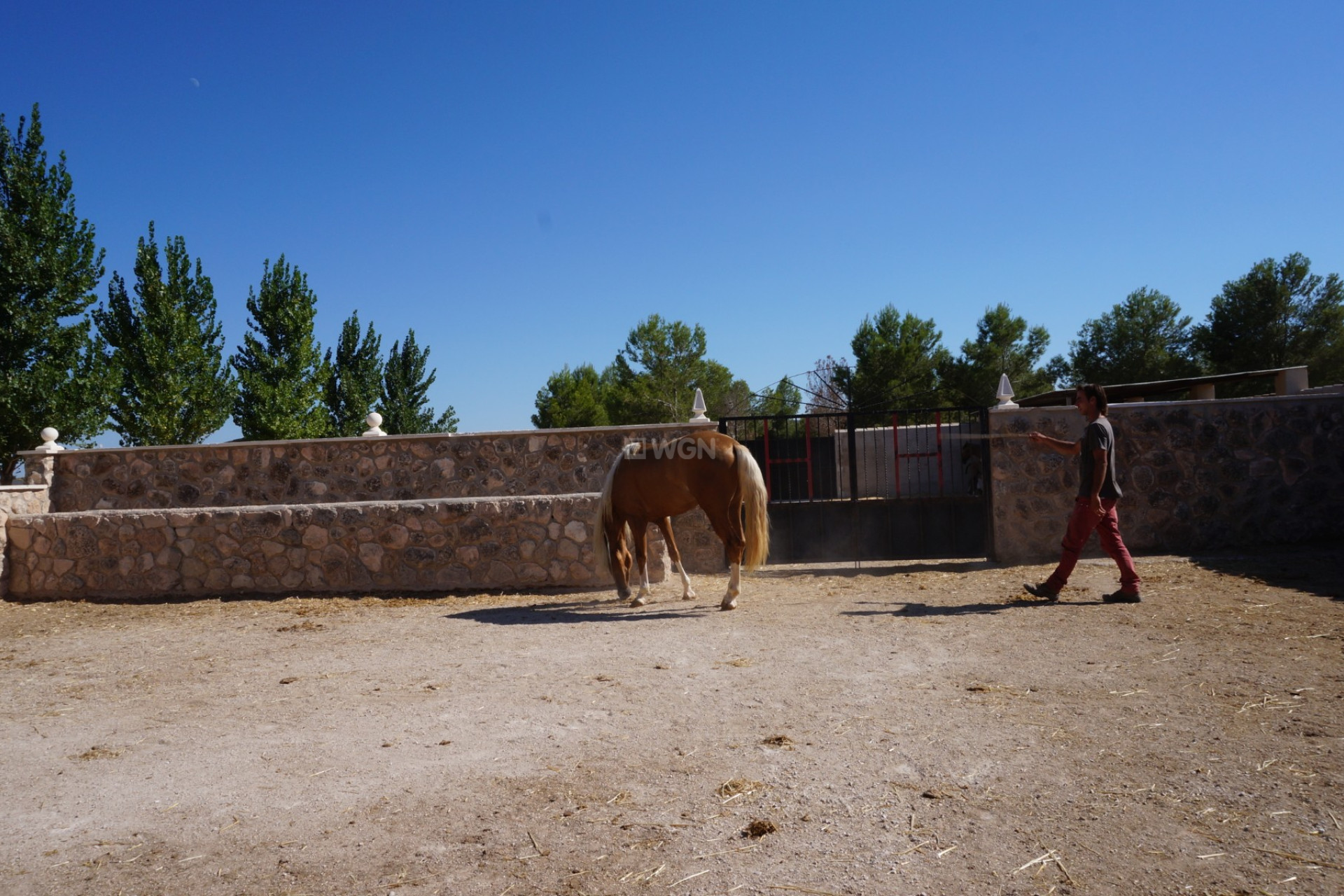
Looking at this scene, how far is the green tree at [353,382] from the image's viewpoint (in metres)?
31.3

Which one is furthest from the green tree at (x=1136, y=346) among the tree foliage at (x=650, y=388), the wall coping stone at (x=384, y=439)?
the wall coping stone at (x=384, y=439)

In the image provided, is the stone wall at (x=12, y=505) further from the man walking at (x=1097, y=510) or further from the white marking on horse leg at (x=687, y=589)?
the man walking at (x=1097, y=510)

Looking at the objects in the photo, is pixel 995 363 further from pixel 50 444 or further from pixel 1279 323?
pixel 50 444

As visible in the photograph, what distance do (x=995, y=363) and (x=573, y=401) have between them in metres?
24.9

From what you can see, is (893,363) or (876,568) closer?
(876,568)

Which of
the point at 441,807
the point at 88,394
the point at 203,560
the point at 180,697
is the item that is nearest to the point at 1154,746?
the point at 441,807

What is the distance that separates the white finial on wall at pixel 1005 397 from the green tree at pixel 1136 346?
92.9 feet

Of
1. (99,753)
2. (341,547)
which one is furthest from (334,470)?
(99,753)

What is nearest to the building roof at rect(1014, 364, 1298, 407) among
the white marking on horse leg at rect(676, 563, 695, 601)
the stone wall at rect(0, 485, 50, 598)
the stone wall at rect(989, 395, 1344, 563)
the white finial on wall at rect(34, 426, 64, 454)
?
the stone wall at rect(989, 395, 1344, 563)

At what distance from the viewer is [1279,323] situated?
A: 30.1 meters

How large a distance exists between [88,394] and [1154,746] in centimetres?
2030

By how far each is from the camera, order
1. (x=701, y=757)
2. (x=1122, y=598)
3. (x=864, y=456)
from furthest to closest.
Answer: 1. (x=864, y=456)
2. (x=1122, y=598)
3. (x=701, y=757)

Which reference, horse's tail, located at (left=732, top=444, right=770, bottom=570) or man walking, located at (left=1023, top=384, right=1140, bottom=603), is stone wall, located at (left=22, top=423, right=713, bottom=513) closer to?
horse's tail, located at (left=732, top=444, right=770, bottom=570)

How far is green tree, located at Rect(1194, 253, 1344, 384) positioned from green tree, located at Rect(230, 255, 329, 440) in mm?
34319
